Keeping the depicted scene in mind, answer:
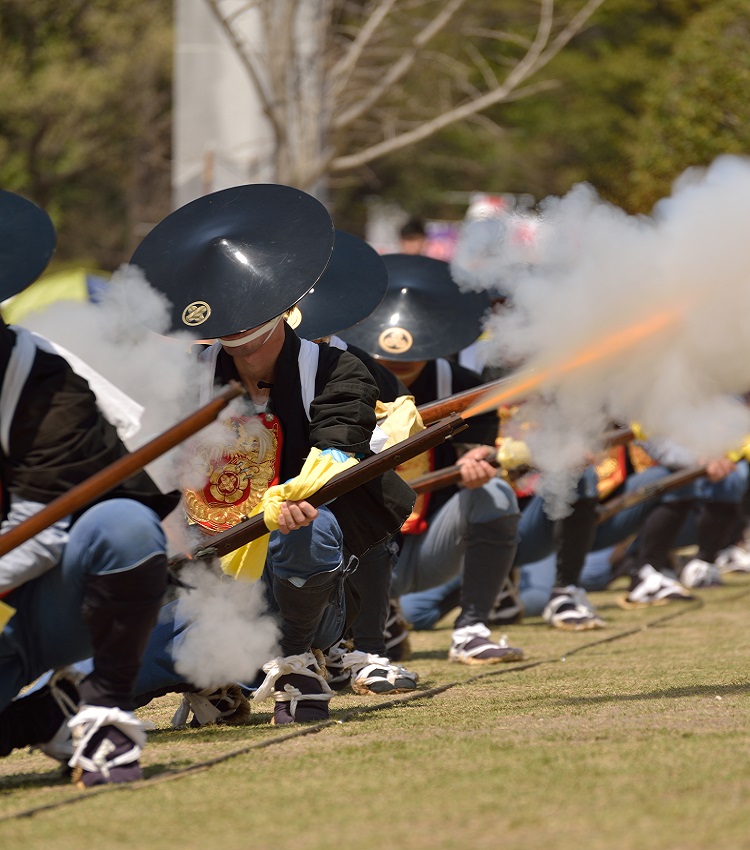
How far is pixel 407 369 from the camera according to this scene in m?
6.66

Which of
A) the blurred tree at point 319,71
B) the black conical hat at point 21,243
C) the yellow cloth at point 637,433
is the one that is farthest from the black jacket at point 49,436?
the blurred tree at point 319,71

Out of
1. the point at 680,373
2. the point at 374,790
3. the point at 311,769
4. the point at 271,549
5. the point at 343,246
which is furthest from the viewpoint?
the point at 343,246

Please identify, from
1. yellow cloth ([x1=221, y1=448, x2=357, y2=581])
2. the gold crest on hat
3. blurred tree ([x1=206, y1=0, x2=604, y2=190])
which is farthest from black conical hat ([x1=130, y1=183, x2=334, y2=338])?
blurred tree ([x1=206, y1=0, x2=604, y2=190])

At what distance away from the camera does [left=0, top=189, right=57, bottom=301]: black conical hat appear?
3.87 m

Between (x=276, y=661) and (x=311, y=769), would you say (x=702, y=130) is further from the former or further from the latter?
(x=311, y=769)

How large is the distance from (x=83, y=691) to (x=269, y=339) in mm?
1403

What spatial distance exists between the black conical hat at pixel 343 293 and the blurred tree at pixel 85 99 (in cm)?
1736

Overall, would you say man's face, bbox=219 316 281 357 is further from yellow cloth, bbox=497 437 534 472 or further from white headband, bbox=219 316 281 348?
yellow cloth, bbox=497 437 534 472

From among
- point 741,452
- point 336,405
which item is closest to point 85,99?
point 741,452

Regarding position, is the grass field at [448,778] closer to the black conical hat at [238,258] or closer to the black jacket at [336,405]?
the black jacket at [336,405]

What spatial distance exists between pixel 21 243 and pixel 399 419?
1709 millimetres

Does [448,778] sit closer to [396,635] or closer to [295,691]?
[295,691]

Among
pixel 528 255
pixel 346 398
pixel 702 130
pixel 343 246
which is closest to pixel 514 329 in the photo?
pixel 528 255

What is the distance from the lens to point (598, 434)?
20.7ft
